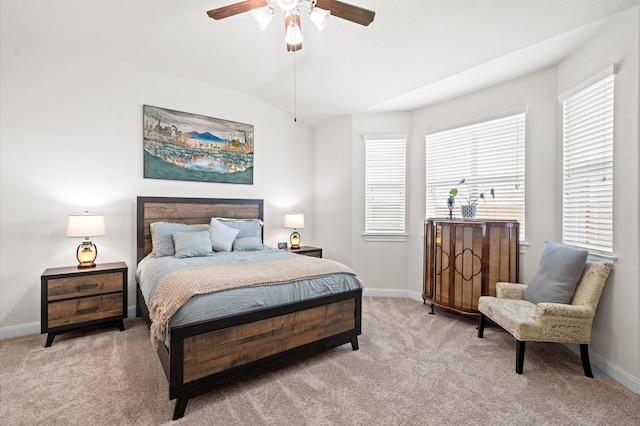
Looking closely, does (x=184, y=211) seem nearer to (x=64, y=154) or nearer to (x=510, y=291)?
(x=64, y=154)

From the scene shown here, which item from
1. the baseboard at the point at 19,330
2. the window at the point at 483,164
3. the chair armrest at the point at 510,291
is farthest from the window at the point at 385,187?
the baseboard at the point at 19,330

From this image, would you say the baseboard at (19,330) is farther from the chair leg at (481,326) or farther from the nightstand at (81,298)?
the chair leg at (481,326)

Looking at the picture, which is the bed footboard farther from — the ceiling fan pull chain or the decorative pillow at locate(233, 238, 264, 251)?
the ceiling fan pull chain

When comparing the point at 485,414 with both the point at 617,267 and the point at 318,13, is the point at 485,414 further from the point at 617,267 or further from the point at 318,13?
the point at 318,13

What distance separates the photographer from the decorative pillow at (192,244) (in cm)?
325

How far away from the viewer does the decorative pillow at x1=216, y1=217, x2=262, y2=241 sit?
3.96m

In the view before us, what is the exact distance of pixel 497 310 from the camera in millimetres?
2637

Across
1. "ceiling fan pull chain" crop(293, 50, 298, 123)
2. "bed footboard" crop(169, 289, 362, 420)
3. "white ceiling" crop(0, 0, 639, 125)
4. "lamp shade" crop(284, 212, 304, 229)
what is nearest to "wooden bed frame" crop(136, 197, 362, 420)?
"bed footboard" crop(169, 289, 362, 420)

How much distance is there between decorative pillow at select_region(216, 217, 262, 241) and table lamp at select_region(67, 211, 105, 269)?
1321 millimetres

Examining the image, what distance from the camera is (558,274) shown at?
8.46 ft

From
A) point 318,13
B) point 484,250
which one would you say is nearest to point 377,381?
point 484,250

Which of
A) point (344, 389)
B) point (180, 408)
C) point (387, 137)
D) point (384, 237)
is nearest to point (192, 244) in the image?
point (180, 408)

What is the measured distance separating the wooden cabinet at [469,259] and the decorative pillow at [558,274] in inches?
14.8

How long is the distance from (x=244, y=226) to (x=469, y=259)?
2766mm
